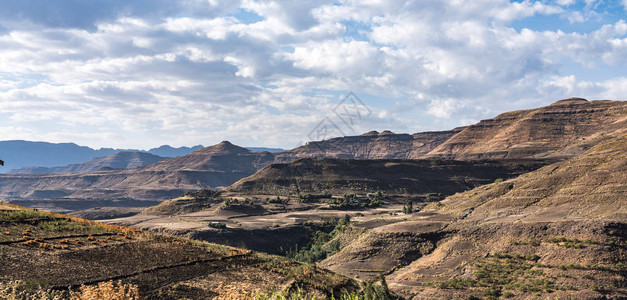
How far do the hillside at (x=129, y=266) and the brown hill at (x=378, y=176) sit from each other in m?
108

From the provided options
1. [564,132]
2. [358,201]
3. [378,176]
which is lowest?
[358,201]

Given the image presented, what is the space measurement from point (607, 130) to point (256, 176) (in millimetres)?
145640

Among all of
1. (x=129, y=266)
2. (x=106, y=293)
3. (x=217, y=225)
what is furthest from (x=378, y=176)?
(x=106, y=293)

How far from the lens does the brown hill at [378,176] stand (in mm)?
143000

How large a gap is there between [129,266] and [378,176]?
133047mm

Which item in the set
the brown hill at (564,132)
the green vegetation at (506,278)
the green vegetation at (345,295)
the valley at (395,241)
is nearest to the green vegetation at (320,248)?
the valley at (395,241)

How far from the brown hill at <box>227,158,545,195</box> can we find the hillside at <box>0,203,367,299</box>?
355ft

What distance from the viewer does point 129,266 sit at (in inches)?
1094

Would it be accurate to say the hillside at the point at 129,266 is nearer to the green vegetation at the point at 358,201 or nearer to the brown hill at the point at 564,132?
the green vegetation at the point at 358,201

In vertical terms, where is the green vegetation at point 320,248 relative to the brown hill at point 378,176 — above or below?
below

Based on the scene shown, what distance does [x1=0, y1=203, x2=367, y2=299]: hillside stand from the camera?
924 inches

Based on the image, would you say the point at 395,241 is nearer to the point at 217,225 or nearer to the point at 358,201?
the point at 217,225

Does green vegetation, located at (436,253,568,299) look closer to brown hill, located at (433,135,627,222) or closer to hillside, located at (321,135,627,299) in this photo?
hillside, located at (321,135,627,299)

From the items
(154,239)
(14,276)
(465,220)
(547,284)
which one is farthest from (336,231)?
(14,276)
